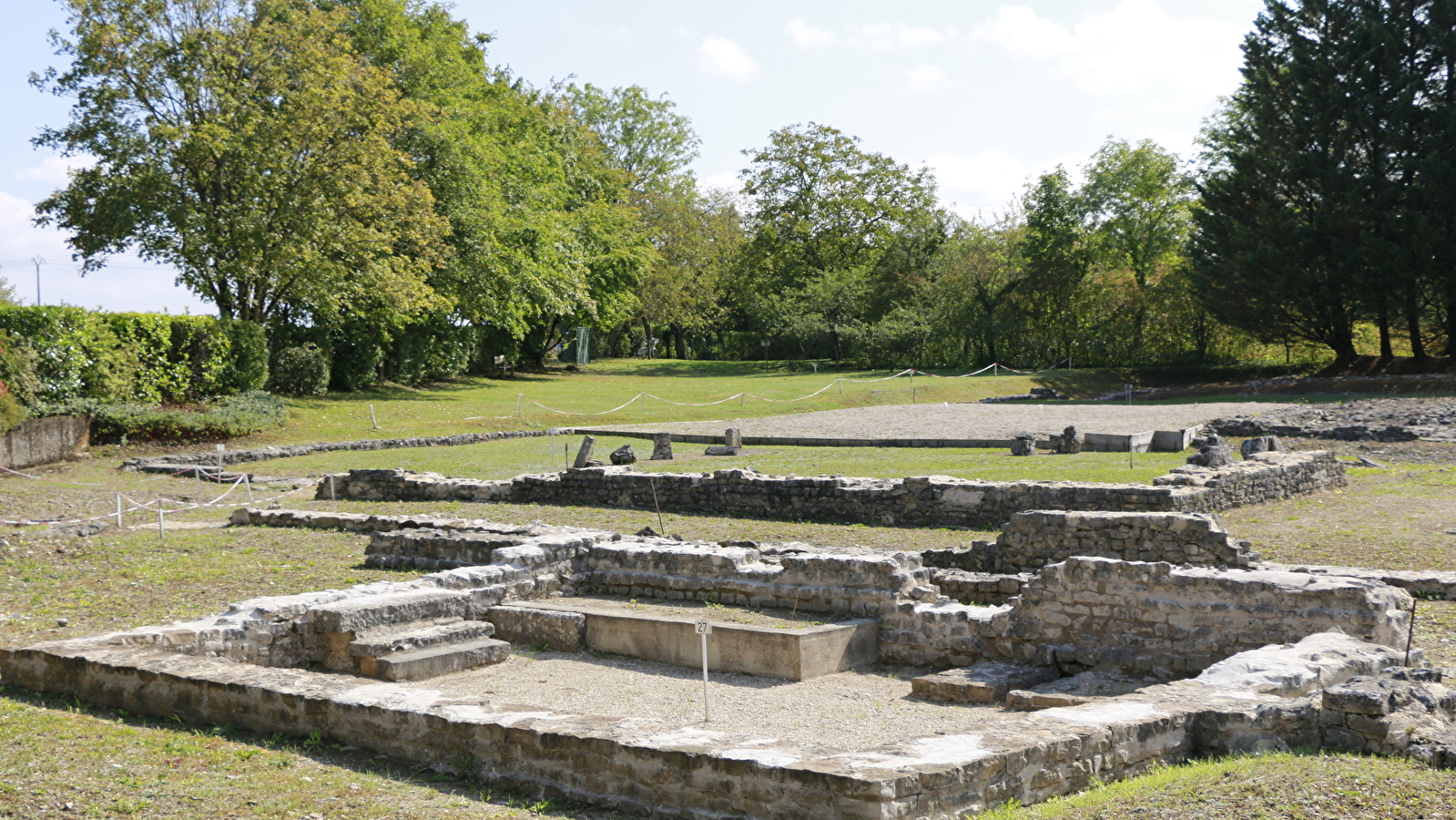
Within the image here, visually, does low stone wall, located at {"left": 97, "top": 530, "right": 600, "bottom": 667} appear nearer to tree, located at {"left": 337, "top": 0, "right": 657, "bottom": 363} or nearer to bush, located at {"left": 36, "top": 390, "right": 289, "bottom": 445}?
bush, located at {"left": 36, "top": 390, "right": 289, "bottom": 445}

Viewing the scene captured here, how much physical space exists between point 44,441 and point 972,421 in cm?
2190

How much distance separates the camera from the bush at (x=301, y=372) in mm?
35438

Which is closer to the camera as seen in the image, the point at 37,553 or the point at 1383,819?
the point at 1383,819

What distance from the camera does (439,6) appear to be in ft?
141

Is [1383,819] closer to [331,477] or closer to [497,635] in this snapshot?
[497,635]

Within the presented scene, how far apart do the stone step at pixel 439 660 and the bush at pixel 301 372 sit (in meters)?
27.9

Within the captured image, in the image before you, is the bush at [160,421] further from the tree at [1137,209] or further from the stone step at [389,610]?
the tree at [1137,209]

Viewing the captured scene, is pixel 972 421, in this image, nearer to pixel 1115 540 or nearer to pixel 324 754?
pixel 1115 540

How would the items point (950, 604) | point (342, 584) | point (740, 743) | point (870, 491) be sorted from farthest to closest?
point (870, 491) < point (342, 584) < point (950, 604) < point (740, 743)

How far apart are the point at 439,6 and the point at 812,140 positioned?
2645 centimetres

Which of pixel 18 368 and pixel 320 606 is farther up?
pixel 18 368

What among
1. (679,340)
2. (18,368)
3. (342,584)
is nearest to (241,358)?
(18,368)

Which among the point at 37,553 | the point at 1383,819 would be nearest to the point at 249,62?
the point at 37,553

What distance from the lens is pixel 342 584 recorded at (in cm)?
1241
